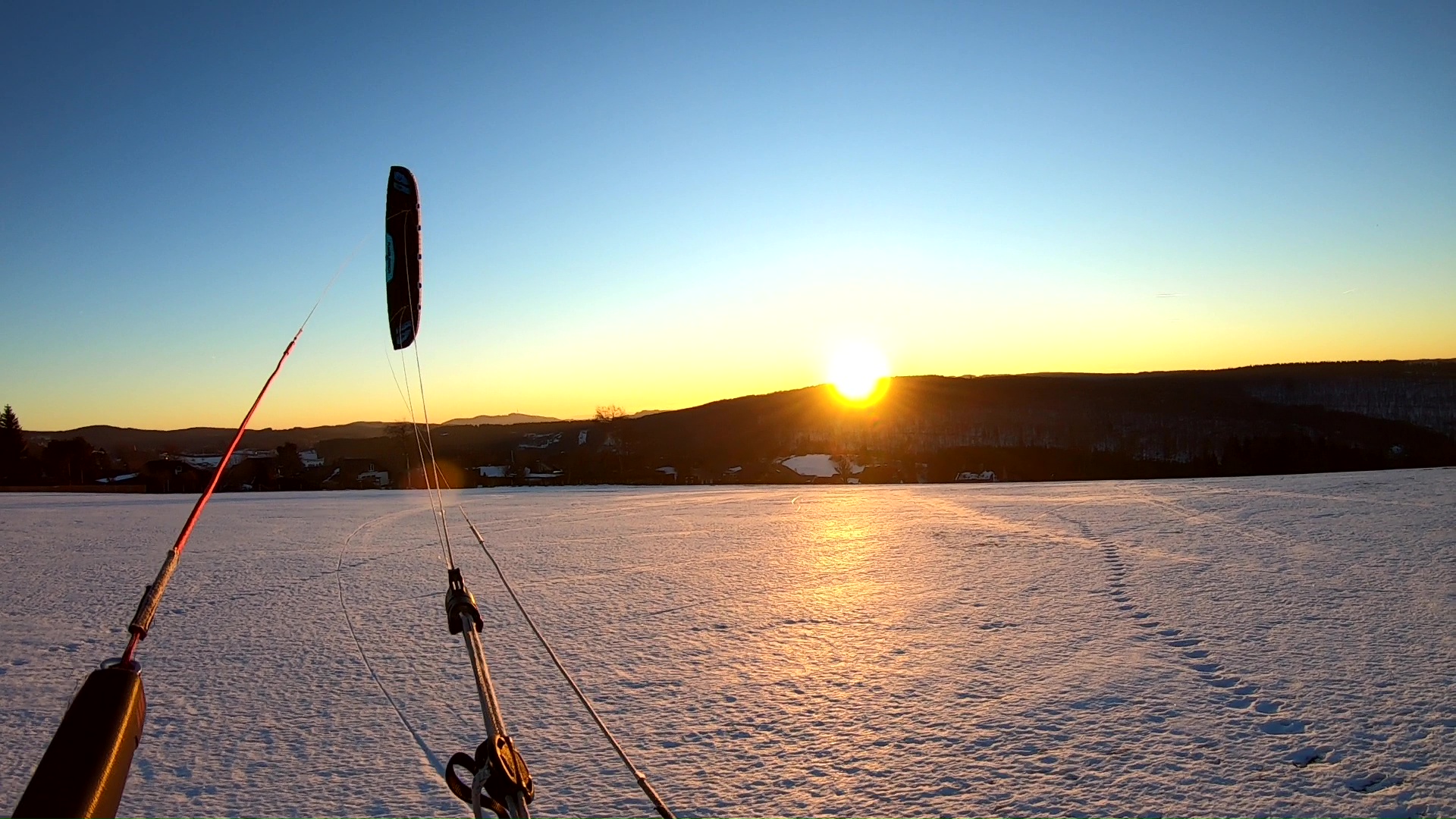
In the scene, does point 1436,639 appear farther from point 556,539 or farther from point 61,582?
point 61,582

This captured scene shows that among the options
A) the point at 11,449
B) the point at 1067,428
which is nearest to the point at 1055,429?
the point at 1067,428

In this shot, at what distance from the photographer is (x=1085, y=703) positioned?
13.4 feet

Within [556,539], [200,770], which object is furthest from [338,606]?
[556,539]

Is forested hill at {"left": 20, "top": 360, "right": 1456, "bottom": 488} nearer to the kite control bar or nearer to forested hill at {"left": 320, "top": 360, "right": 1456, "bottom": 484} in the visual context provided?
forested hill at {"left": 320, "top": 360, "right": 1456, "bottom": 484}

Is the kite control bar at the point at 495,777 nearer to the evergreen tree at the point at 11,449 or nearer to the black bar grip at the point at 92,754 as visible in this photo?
the black bar grip at the point at 92,754

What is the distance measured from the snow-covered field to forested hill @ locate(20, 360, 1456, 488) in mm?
55473

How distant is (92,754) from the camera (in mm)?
1683

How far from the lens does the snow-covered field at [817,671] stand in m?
3.30

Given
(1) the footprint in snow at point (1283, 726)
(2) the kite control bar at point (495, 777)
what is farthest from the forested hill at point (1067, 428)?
(2) the kite control bar at point (495, 777)

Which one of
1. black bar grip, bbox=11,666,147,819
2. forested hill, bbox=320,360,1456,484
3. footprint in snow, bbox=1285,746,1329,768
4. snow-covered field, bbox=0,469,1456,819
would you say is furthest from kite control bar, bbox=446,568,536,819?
forested hill, bbox=320,360,1456,484

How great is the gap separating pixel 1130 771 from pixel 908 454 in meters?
84.2

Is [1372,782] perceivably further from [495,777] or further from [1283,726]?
[495,777]

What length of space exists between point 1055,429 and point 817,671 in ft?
326

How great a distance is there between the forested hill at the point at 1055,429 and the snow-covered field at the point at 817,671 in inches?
2184
